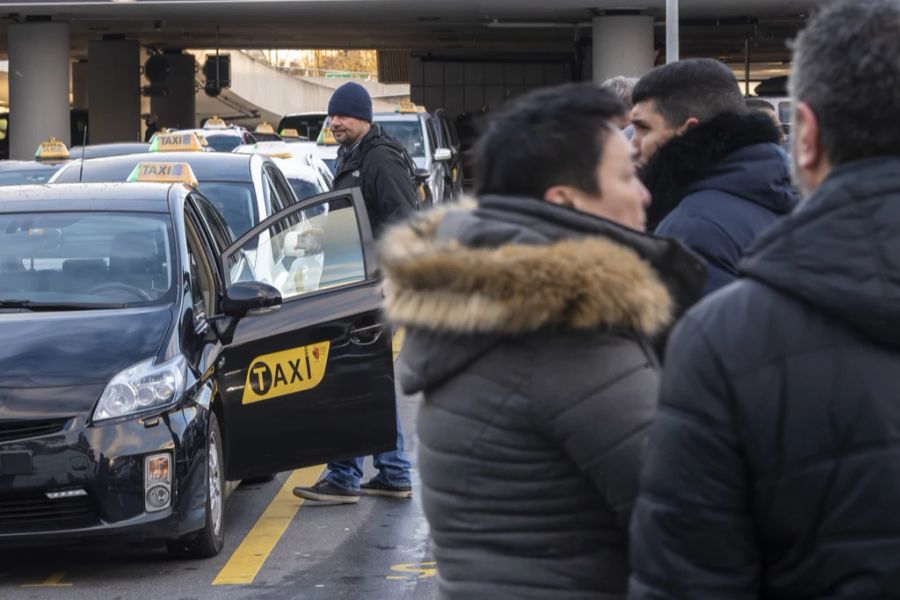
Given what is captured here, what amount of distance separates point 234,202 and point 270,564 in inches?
179

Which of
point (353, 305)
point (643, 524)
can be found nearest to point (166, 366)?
point (353, 305)

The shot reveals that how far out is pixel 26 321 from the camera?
685cm

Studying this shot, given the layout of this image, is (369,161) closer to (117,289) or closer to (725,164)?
(117,289)

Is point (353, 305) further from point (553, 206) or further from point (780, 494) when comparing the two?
point (780, 494)

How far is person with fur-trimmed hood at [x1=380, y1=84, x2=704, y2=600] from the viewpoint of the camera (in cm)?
243

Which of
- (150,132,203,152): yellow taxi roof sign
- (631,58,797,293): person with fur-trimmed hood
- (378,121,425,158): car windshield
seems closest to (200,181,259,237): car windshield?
(150,132,203,152): yellow taxi roof sign

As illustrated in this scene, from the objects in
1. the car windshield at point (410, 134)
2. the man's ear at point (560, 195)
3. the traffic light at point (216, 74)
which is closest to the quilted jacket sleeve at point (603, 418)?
the man's ear at point (560, 195)

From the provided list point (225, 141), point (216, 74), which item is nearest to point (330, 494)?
point (225, 141)

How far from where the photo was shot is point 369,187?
817 centimetres

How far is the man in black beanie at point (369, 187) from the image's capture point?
8109 millimetres

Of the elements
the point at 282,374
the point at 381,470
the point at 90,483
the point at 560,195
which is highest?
the point at 560,195

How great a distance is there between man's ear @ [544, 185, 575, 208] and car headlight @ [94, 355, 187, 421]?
4.15m

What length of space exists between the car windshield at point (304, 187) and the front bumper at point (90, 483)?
27.0ft

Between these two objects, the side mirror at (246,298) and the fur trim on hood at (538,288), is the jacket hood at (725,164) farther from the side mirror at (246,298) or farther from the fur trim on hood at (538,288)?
the side mirror at (246,298)
